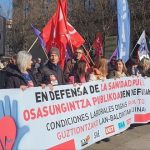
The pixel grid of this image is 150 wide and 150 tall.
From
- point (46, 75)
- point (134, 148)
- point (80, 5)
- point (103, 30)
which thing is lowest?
point (134, 148)

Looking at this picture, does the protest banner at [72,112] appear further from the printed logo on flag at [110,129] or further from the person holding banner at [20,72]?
the person holding banner at [20,72]

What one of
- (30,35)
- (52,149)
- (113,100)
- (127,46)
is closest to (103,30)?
(30,35)

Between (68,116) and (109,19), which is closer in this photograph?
(68,116)

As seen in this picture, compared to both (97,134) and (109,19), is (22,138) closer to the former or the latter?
(97,134)

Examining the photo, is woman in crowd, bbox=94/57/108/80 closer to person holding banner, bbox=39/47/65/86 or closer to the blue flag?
person holding banner, bbox=39/47/65/86

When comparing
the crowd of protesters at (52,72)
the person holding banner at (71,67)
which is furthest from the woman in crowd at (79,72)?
the person holding banner at (71,67)

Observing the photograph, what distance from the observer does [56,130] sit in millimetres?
7004

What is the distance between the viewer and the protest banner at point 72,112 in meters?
6.29

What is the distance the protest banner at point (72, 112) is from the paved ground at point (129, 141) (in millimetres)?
205

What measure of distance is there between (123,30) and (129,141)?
172 inches

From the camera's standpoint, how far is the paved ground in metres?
8.46

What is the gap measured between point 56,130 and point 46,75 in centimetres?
113

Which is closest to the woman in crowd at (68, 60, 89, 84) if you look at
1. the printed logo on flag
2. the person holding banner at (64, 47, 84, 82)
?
the person holding banner at (64, 47, 84, 82)

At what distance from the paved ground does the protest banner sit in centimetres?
21
